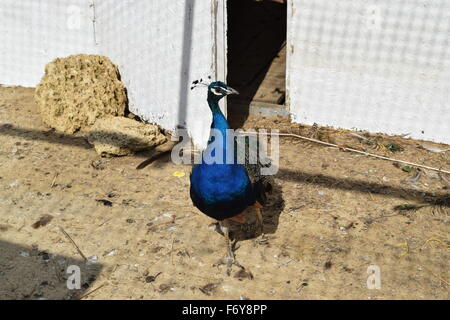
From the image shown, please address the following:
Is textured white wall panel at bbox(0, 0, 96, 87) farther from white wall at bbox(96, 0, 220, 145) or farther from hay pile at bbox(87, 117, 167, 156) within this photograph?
hay pile at bbox(87, 117, 167, 156)

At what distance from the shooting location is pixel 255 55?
361 inches

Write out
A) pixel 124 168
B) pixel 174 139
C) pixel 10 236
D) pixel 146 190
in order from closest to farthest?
pixel 10 236 → pixel 146 190 → pixel 124 168 → pixel 174 139

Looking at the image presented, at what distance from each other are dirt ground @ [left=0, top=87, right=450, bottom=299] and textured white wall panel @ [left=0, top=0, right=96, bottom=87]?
145cm

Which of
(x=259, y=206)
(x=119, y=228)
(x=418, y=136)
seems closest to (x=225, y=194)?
(x=259, y=206)

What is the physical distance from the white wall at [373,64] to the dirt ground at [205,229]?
308 millimetres

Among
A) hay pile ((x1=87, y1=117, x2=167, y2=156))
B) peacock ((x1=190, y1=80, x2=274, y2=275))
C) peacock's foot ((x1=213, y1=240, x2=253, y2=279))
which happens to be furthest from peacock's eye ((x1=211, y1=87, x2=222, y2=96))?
hay pile ((x1=87, y1=117, x2=167, y2=156))

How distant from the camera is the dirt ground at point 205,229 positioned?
4.49m

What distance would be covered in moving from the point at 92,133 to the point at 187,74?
4.28 feet

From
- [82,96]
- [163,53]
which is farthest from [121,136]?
[163,53]

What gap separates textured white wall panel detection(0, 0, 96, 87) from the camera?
737cm

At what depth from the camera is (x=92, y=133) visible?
6539 mm

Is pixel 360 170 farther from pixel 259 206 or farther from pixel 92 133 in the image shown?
pixel 92 133

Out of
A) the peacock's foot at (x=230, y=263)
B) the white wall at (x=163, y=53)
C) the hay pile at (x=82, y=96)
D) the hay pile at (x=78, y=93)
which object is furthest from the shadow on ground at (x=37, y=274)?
the white wall at (x=163, y=53)

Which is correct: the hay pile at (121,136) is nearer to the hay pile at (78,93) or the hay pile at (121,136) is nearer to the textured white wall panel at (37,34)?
the hay pile at (78,93)
